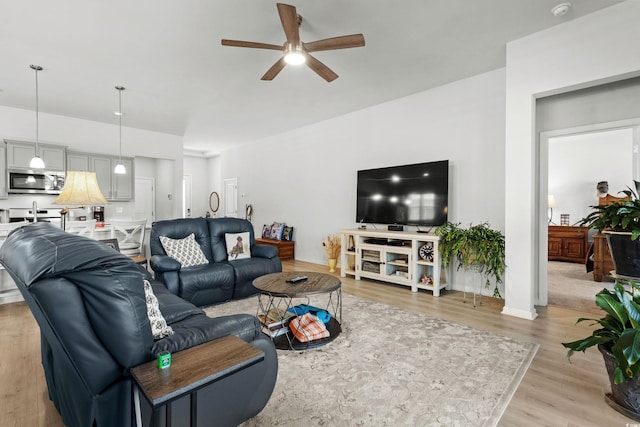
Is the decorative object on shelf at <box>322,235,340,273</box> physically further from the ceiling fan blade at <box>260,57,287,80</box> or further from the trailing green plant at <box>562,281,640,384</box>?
the trailing green plant at <box>562,281,640,384</box>

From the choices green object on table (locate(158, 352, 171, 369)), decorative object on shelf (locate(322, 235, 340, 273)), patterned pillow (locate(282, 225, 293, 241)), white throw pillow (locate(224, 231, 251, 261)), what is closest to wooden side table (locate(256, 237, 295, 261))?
patterned pillow (locate(282, 225, 293, 241))

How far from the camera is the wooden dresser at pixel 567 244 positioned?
6211mm

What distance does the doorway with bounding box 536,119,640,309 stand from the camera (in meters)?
3.61

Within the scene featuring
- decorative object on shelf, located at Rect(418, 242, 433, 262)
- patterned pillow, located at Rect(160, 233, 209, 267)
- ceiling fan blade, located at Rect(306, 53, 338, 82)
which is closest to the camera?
ceiling fan blade, located at Rect(306, 53, 338, 82)

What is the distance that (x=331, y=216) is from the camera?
20.2ft

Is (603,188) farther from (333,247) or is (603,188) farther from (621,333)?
(621,333)

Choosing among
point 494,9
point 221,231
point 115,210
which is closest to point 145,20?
point 221,231

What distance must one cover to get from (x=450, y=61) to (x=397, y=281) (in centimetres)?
297

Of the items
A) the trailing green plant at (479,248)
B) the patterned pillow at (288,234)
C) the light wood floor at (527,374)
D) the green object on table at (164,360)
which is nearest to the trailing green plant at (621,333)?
the light wood floor at (527,374)

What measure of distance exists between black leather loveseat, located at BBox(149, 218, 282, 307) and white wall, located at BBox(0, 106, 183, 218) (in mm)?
3489

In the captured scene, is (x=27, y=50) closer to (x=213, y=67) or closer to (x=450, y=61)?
(x=213, y=67)

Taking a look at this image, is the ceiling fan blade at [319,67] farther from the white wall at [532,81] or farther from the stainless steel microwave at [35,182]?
the stainless steel microwave at [35,182]

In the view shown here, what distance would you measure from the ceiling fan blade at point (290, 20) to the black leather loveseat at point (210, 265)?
2.59 m

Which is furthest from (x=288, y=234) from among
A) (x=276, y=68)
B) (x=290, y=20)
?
(x=290, y=20)
